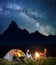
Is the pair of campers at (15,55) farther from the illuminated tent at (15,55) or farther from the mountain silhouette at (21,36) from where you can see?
the mountain silhouette at (21,36)

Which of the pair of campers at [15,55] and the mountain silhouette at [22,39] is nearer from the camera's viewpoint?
the pair of campers at [15,55]

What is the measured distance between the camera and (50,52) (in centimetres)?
980

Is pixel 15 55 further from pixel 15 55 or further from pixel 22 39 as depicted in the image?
pixel 22 39

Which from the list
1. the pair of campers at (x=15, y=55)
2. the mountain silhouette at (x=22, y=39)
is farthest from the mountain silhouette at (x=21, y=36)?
the pair of campers at (x=15, y=55)

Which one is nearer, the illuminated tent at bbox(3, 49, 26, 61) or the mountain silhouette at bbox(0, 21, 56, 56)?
the illuminated tent at bbox(3, 49, 26, 61)

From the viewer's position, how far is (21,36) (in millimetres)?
9570

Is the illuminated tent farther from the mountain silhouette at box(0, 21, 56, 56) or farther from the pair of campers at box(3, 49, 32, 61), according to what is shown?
the mountain silhouette at box(0, 21, 56, 56)

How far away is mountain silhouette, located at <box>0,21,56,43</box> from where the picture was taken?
9.31m

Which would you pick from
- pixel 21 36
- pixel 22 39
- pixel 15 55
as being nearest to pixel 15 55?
pixel 15 55

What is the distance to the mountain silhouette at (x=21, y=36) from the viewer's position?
30.6 ft

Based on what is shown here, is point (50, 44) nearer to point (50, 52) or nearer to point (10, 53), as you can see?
point (50, 52)

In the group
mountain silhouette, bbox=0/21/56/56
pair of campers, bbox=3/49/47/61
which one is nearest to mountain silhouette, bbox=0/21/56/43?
mountain silhouette, bbox=0/21/56/56

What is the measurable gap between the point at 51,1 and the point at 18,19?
174cm

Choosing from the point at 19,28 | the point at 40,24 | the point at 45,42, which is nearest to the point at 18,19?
the point at 19,28
